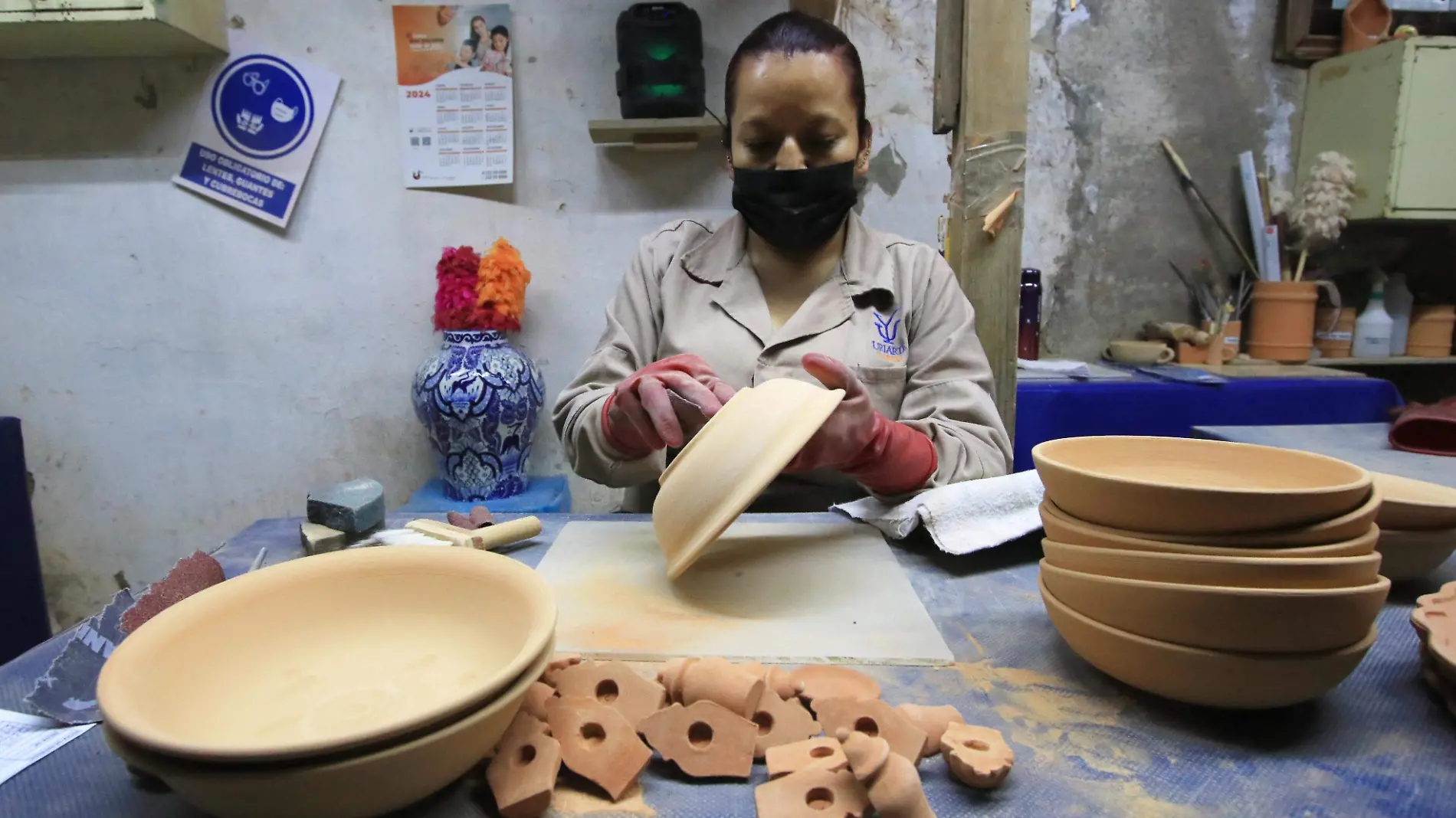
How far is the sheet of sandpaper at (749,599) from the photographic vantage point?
2.72ft

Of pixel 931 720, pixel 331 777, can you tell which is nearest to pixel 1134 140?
pixel 931 720

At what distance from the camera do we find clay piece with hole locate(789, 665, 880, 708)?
2.35 ft

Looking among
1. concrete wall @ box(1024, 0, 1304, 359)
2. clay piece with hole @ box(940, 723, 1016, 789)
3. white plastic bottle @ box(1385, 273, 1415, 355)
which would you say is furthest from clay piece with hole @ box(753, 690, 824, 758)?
white plastic bottle @ box(1385, 273, 1415, 355)

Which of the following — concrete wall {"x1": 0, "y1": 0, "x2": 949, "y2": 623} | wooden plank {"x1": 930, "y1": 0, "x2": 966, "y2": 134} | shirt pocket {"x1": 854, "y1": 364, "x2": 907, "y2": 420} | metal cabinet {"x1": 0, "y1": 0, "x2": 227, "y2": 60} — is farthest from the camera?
concrete wall {"x1": 0, "y1": 0, "x2": 949, "y2": 623}

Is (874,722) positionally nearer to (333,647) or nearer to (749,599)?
(749,599)

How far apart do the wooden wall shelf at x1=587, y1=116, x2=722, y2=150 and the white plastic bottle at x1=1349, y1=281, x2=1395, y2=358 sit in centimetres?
243

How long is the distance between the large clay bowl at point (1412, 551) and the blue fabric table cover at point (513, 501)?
1817mm

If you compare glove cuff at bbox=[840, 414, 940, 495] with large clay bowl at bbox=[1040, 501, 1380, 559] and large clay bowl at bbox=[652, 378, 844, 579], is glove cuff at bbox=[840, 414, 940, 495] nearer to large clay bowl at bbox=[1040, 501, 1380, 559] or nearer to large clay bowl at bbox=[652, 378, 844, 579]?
large clay bowl at bbox=[652, 378, 844, 579]

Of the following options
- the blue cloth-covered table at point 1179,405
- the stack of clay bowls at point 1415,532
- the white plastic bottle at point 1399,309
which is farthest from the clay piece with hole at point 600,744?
the white plastic bottle at point 1399,309

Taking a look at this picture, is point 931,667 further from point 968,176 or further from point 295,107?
point 295,107

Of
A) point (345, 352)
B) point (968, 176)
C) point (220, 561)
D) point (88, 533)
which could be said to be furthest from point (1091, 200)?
point (88, 533)

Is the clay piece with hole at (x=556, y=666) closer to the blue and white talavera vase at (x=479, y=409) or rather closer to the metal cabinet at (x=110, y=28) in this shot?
the blue and white talavera vase at (x=479, y=409)

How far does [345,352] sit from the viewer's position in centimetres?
262

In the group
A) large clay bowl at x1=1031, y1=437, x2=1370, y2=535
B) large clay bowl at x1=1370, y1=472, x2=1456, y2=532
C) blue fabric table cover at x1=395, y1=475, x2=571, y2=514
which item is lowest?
blue fabric table cover at x1=395, y1=475, x2=571, y2=514
